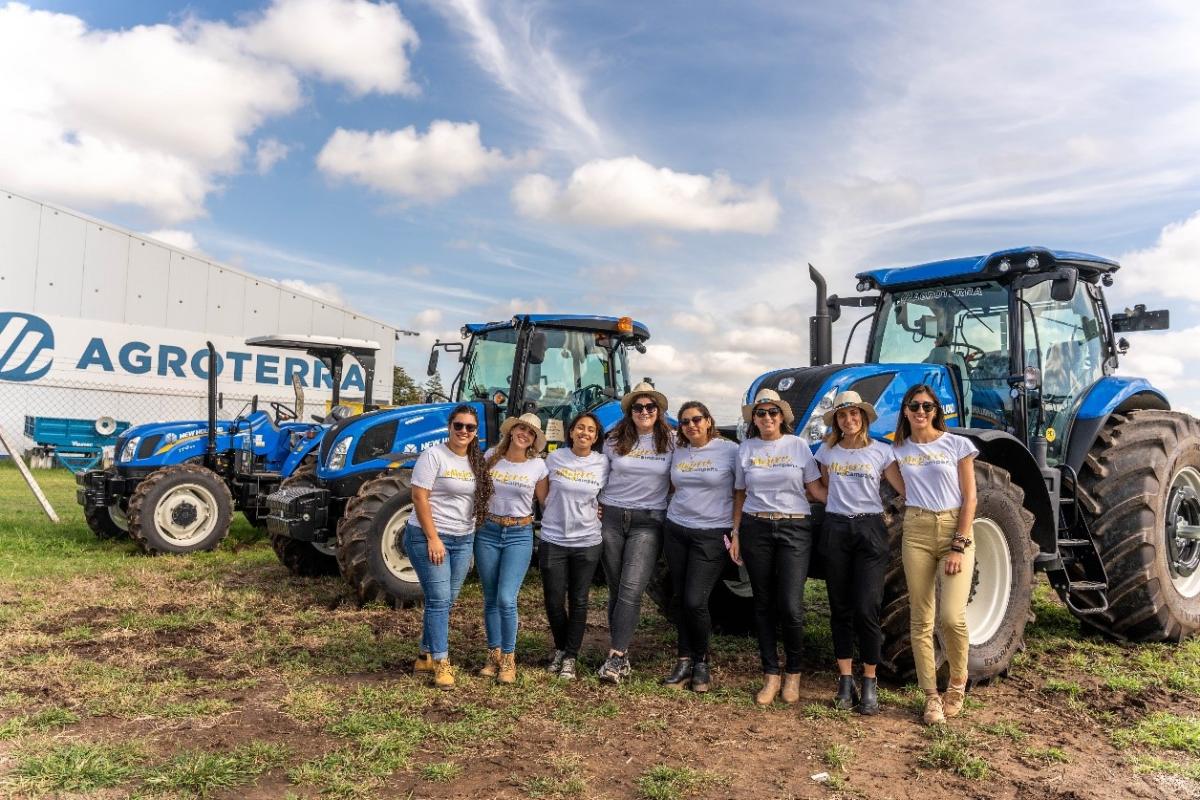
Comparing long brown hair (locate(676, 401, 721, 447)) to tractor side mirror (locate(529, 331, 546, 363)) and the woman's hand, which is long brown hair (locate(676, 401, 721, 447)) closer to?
the woman's hand

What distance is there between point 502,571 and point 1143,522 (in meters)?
4.21

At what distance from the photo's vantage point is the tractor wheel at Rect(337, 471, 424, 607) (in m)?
7.00

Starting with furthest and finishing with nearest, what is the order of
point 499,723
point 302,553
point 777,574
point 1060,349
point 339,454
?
point 302,553 < point 339,454 < point 1060,349 < point 777,574 < point 499,723

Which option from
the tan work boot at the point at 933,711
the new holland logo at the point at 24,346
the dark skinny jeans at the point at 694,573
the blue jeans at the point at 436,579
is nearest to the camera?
the tan work boot at the point at 933,711

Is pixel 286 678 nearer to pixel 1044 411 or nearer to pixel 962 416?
pixel 962 416

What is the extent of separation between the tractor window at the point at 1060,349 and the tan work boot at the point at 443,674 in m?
4.20

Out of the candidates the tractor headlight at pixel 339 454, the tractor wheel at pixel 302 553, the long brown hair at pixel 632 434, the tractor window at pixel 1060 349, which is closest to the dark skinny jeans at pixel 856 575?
the long brown hair at pixel 632 434

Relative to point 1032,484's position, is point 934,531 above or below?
below

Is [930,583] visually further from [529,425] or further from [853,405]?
[529,425]

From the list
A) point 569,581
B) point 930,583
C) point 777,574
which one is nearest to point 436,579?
point 569,581

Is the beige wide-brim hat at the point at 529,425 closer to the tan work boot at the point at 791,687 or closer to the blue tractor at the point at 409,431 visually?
the tan work boot at the point at 791,687

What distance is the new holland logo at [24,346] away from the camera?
63.5ft

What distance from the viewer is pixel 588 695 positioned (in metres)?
4.99

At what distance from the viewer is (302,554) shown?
8633 mm
